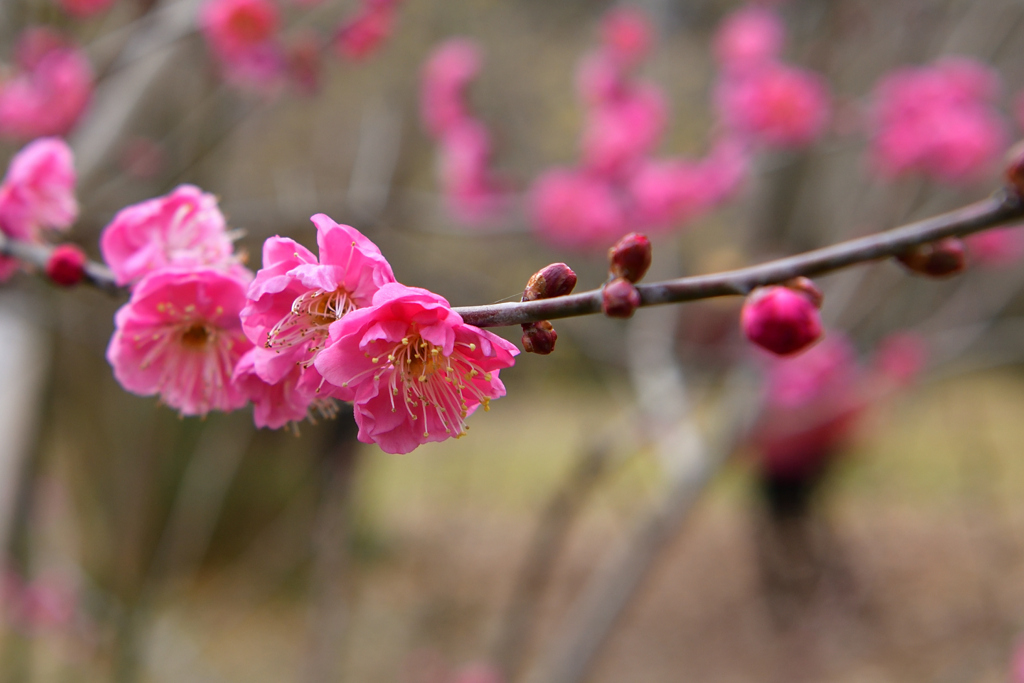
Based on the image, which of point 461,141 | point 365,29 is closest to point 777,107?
point 461,141

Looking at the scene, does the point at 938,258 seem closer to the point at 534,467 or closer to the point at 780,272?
the point at 780,272

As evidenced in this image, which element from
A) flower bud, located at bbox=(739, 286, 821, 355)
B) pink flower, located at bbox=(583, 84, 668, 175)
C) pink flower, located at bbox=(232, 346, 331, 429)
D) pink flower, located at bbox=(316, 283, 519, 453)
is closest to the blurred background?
pink flower, located at bbox=(583, 84, 668, 175)

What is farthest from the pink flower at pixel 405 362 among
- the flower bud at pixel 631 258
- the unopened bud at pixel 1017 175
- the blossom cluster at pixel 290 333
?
the unopened bud at pixel 1017 175

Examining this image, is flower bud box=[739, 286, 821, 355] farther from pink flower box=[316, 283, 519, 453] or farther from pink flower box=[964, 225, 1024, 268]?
pink flower box=[964, 225, 1024, 268]

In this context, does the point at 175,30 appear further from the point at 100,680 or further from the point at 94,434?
the point at 100,680

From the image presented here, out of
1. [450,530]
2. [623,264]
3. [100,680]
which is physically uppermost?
[623,264]

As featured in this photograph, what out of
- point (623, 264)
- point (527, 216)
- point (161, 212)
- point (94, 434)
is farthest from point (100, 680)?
point (623, 264)
